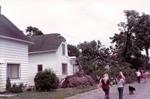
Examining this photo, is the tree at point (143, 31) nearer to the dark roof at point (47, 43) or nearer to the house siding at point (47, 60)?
the dark roof at point (47, 43)

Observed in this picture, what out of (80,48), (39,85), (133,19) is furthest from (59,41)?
(133,19)

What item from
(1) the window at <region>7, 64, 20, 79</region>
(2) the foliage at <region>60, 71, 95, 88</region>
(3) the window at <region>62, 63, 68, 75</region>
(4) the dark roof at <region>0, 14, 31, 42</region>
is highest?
(4) the dark roof at <region>0, 14, 31, 42</region>

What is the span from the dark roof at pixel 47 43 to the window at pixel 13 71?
469 inches

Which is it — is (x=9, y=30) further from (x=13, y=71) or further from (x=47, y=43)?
Answer: (x=47, y=43)

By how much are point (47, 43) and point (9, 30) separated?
1359 cm

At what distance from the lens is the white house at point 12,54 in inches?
1153

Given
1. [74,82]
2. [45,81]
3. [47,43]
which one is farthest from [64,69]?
[45,81]

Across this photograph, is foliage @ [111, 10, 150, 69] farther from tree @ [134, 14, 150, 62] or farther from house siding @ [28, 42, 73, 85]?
house siding @ [28, 42, 73, 85]

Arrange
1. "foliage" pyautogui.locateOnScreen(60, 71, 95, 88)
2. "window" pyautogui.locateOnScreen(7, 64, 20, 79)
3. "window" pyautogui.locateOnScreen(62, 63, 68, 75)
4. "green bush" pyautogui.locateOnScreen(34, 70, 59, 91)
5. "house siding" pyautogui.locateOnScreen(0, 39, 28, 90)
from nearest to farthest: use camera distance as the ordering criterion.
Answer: "house siding" pyautogui.locateOnScreen(0, 39, 28, 90) < "green bush" pyautogui.locateOnScreen(34, 70, 59, 91) < "window" pyautogui.locateOnScreen(7, 64, 20, 79) < "foliage" pyautogui.locateOnScreen(60, 71, 95, 88) < "window" pyautogui.locateOnScreen(62, 63, 68, 75)

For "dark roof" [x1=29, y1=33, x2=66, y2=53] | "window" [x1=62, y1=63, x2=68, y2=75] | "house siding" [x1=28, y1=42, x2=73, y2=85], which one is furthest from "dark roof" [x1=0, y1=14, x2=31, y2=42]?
"window" [x1=62, y1=63, x2=68, y2=75]

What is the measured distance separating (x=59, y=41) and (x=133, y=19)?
25.9 metres

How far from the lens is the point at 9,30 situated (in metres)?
32.0

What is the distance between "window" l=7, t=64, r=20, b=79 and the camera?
3064 centimetres

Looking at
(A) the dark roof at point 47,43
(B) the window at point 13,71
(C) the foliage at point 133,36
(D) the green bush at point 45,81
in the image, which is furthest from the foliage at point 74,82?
(C) the foliage at point 133,36
